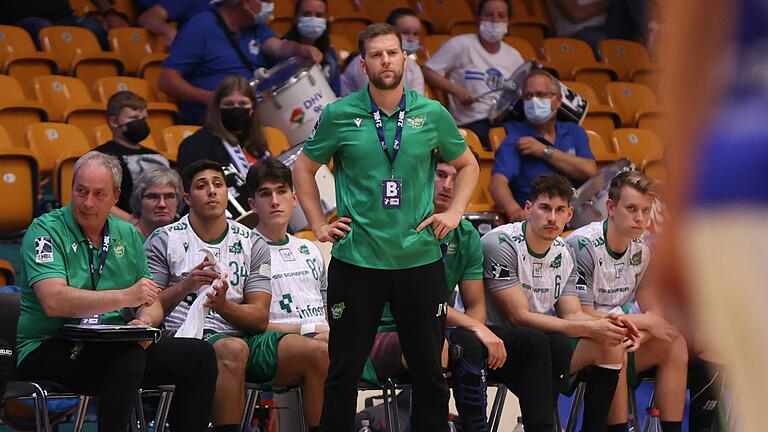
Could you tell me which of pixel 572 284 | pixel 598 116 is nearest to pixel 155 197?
pixel 572 284

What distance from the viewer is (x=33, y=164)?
6.83 m

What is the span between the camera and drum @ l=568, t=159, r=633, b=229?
25.5 feet

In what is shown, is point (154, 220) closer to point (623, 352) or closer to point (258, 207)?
point (258, 207)

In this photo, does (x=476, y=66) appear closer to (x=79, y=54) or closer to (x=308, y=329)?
(x=79, y=54)

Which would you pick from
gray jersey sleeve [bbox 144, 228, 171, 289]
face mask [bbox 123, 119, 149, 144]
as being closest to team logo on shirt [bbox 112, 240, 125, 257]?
gray jersey sleeve [bbox 144, 228, 171, 289]

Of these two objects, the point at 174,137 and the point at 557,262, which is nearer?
the point at 557,262

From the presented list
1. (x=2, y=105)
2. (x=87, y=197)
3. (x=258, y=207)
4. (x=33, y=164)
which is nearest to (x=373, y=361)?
(x=258, y=207)

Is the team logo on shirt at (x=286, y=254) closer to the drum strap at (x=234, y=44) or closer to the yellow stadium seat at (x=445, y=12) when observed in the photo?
the drum strap at (x=234, y=44)

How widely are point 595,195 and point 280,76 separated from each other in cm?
226

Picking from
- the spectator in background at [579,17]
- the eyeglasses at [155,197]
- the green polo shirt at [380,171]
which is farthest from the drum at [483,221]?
the spectator in background at [579,17]

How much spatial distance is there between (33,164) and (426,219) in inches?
119

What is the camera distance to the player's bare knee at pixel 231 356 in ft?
17.1

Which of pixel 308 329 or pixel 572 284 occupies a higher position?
pixel 572 284

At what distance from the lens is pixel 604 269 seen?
631 centimetres
